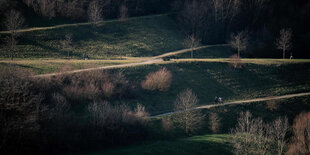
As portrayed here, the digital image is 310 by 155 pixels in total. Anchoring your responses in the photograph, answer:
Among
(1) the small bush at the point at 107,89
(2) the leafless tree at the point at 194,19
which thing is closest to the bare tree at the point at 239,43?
(2) the leafless tree at the point at 194,19

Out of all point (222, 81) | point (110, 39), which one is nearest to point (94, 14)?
point (110, 39)

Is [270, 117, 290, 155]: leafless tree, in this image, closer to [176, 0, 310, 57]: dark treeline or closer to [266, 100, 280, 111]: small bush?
[266, 100, 280, 111]: small bush

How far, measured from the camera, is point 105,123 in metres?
33.8

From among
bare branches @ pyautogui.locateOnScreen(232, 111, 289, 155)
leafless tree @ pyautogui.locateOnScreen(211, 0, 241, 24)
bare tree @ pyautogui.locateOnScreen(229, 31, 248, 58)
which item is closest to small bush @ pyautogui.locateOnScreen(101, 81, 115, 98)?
bare branches @ pyautogui.locateOnScreen(232, 111, 289, 155)

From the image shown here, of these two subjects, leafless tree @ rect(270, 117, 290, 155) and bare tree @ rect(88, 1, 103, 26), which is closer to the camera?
leafless tree @ rect(270, 117, 290, 155)

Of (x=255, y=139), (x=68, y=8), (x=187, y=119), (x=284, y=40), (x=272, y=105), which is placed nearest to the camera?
(x=255, y=139)

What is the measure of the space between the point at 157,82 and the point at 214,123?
1514cm

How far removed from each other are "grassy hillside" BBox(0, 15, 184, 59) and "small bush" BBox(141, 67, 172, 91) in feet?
66.7

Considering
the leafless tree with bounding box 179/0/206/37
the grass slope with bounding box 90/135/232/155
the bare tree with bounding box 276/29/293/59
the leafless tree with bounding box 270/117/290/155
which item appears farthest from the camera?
the leafless tree with bounding box 179/0/206/37

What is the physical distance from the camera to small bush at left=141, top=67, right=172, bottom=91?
4994 centimetres

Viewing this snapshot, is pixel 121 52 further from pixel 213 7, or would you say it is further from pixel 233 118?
pixel 213 7

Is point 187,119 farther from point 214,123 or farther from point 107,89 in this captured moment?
point 107,89

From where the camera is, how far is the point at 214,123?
40.5 m

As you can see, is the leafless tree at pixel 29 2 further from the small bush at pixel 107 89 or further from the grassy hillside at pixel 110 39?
the small bush at pixel 107 89
